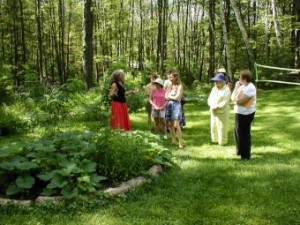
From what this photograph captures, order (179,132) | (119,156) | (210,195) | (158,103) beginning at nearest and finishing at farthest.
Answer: (210,195)
(119,156)
(179,132)
(158,103)

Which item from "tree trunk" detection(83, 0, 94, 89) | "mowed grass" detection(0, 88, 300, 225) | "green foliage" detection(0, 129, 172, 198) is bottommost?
"mowed grass" detection(0, 88, 300, 225)

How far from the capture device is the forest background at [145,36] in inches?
808

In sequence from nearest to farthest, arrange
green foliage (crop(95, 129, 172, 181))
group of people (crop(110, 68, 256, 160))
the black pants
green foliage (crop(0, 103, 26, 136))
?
green foliage (crop(95, 129, 172, 181))
the black pants
group of people (crop(110, 68, 256, 160))
green foliage (crop(0, 103, 26, 136))

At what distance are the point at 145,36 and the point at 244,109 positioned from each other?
145 ft

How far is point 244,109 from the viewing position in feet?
27.0

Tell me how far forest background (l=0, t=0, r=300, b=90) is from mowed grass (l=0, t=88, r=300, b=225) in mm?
8537

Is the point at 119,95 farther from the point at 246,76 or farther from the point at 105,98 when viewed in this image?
the point at 105,98

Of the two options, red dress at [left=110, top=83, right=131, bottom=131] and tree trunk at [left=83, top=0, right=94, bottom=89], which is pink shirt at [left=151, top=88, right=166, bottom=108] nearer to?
red dress at [left=110, top=83, right=131, bottom=131]

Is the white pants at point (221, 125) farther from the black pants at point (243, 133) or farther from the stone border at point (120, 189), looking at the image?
the stone border at point (120, 189)

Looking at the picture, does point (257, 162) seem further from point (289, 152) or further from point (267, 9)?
point (267, 9)

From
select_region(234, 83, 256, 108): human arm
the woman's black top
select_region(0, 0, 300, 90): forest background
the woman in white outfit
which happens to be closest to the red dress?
the woman's black top

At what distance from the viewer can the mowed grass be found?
5.48 meters

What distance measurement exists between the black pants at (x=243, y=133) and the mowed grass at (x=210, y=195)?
0.65 ft

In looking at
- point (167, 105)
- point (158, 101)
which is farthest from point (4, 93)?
point (167, 105)
